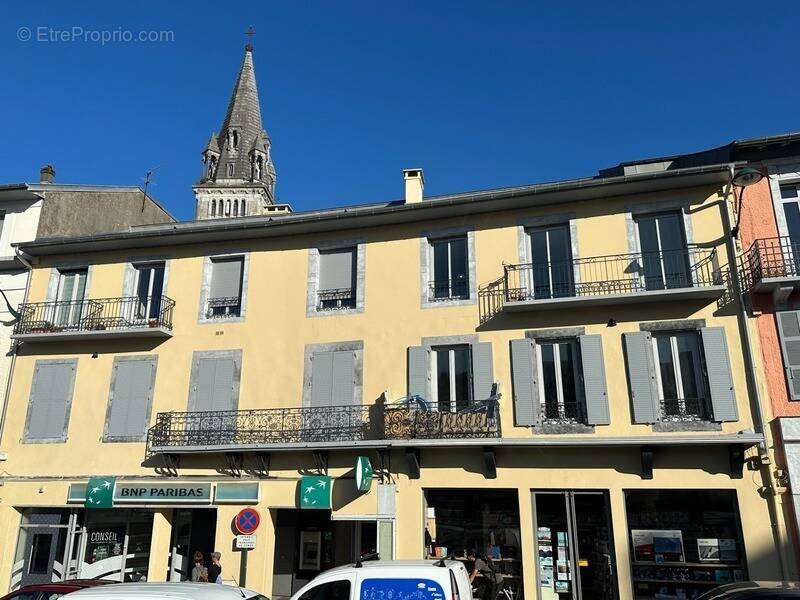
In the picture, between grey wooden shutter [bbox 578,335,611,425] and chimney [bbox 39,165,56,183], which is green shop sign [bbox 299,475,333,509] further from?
chimney [bbox 39,165,56,183]

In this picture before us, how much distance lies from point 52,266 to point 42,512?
6.72 m

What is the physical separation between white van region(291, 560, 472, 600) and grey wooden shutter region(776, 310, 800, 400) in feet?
27.8

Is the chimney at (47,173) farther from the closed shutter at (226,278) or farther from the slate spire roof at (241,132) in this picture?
the slate spire roof at (241,132)

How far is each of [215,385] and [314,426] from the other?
9.70 ft

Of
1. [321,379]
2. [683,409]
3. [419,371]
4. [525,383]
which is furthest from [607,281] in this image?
[321,379]

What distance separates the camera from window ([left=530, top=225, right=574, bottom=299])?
46.7 feet

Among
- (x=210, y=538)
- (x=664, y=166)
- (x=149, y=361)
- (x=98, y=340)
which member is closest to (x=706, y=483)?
(x=664, y=166)

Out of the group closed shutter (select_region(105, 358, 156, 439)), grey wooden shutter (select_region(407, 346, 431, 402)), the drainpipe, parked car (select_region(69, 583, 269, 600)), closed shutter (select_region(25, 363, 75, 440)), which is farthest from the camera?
closed shutter (select_region(25, 363, 75, 440))

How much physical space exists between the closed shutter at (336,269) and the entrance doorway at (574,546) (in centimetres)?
690

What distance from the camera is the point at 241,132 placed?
6391 centimetres

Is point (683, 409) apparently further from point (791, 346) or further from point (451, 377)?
point (451, 377)

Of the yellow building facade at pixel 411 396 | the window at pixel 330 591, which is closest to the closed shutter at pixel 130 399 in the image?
the yellow building facade at pixel 411 396

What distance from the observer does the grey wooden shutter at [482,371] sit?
13906 millimetres

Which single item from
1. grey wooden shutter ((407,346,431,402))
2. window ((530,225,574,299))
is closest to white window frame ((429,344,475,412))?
grey wooden shutter ((407,346,431,402))
